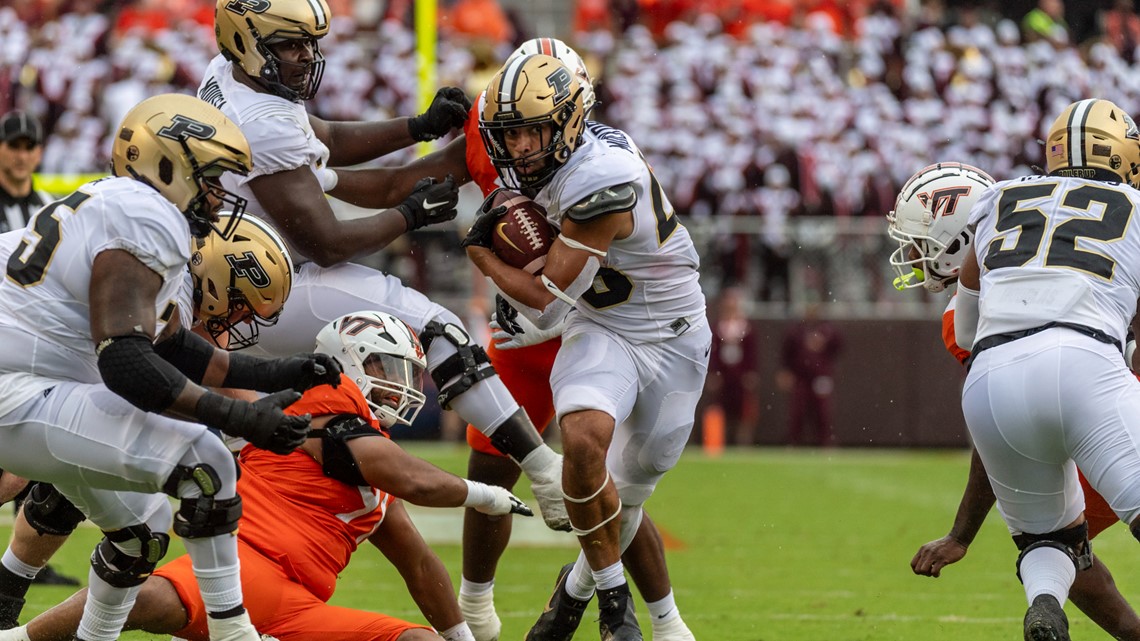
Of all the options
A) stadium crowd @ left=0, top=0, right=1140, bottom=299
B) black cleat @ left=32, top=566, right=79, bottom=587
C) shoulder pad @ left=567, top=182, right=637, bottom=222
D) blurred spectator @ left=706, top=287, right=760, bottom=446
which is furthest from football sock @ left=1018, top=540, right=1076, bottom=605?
blurred spectator @ left=706, top=287, right=760, bottom=446

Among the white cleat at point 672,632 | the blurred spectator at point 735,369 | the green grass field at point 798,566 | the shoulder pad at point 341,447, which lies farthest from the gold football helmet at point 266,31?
the blurred spectator at point 735,369

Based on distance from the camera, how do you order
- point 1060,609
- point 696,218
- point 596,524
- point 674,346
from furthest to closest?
point 696,218 → point 674,346 → point 596,524 → point 1060,609

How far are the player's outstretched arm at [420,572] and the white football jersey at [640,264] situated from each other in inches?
42.9

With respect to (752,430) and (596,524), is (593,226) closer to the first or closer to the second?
(596,524)

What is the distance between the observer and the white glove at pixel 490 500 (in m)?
4.72

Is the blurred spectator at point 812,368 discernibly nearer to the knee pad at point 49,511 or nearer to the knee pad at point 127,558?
the knee pad at point 49,511

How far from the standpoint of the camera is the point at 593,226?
16.6 ft

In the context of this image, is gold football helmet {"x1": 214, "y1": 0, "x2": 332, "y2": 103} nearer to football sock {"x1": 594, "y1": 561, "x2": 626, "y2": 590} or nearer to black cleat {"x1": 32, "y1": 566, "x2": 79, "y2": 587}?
football sock {"x1": 594, "y1": 561, "x2": 626, "y2": 590}

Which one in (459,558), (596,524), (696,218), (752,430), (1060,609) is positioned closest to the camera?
(1060,609)

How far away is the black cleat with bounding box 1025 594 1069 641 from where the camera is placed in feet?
13.9

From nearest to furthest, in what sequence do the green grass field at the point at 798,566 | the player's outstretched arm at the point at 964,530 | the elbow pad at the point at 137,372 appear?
the elbow pad at the point at 137,372, the player's outstretched arm at the point at 964,530, the green grass field at the point at 798,566

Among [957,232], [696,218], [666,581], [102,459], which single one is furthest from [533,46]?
[696,218]

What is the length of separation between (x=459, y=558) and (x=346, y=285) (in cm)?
286

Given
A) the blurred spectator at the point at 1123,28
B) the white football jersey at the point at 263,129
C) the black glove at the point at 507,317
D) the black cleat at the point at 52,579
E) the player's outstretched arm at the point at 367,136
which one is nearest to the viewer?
the white football jersey at the point at 263,129
